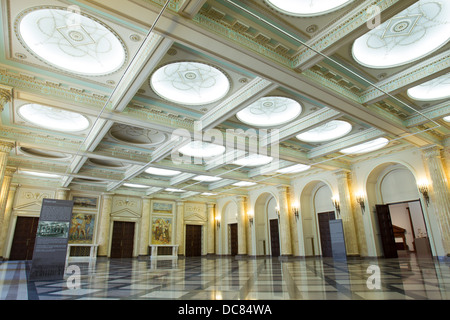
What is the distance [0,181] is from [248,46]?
8.83 m

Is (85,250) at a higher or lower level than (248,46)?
lower

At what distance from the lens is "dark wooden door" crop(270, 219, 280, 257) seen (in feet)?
68.5

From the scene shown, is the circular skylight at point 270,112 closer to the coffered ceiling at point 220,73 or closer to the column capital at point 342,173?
the coffered ceiling at point 220,73

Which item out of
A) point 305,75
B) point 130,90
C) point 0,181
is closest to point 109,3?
point 130,90

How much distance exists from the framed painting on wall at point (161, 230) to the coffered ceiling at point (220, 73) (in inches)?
455

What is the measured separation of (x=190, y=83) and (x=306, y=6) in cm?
396

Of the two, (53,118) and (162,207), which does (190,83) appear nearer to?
(53,118)

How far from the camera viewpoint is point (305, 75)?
7.63 meters

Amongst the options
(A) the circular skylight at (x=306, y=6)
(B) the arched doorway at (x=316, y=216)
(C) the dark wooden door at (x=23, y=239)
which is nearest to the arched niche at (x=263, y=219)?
(B) the arched doorway at (x=316, y=216)

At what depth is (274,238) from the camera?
69.6ft

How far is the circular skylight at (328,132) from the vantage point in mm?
11414

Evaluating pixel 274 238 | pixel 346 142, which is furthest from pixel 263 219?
pixel 346 142
